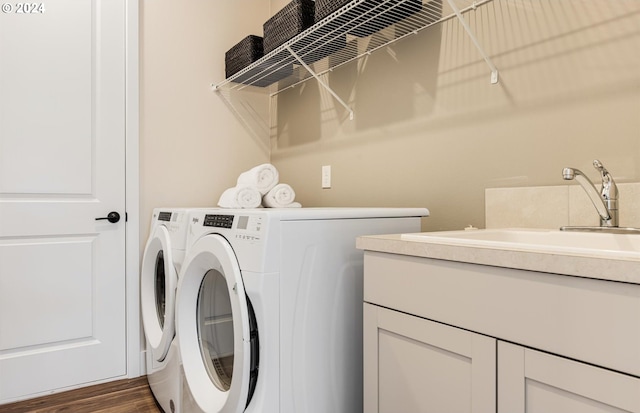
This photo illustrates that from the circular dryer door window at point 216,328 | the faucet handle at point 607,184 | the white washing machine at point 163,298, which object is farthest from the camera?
the white washing machine at point 163,298

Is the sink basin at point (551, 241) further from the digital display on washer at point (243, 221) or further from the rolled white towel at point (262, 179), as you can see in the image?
the rolled white towel at point (262, 179)

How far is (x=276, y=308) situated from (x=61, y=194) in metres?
1.51

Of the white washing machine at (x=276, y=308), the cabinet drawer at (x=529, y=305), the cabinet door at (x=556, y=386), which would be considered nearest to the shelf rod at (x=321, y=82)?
the white washing machine at (x=276, y=308)

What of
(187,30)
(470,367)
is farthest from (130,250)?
(470,367)

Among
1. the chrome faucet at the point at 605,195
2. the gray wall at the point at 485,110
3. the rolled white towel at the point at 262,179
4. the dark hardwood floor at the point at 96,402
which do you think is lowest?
the dark hardwood floor at the point at 96,402

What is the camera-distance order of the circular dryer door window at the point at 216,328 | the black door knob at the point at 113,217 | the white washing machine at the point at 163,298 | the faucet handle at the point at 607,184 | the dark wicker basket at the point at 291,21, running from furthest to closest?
the black door knob at the point at 113,217 → the dark wicker basket at the point at 291,21 → the white washing machine at the point at 163,298 → the circular dryer door window at the point at 216,328 → the faucet handle at the point at 607,184

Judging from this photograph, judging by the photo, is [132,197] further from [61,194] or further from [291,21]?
[291,21]

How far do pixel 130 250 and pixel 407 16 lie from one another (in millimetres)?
1777

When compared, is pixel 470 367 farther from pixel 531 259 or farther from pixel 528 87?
pixel 528 87

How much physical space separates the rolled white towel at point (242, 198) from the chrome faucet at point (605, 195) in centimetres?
125

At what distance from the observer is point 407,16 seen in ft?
5.24

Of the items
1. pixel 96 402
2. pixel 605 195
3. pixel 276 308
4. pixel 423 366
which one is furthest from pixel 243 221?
pixel 96 402

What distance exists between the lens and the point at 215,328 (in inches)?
58.9

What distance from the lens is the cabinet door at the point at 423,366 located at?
0.87 m
